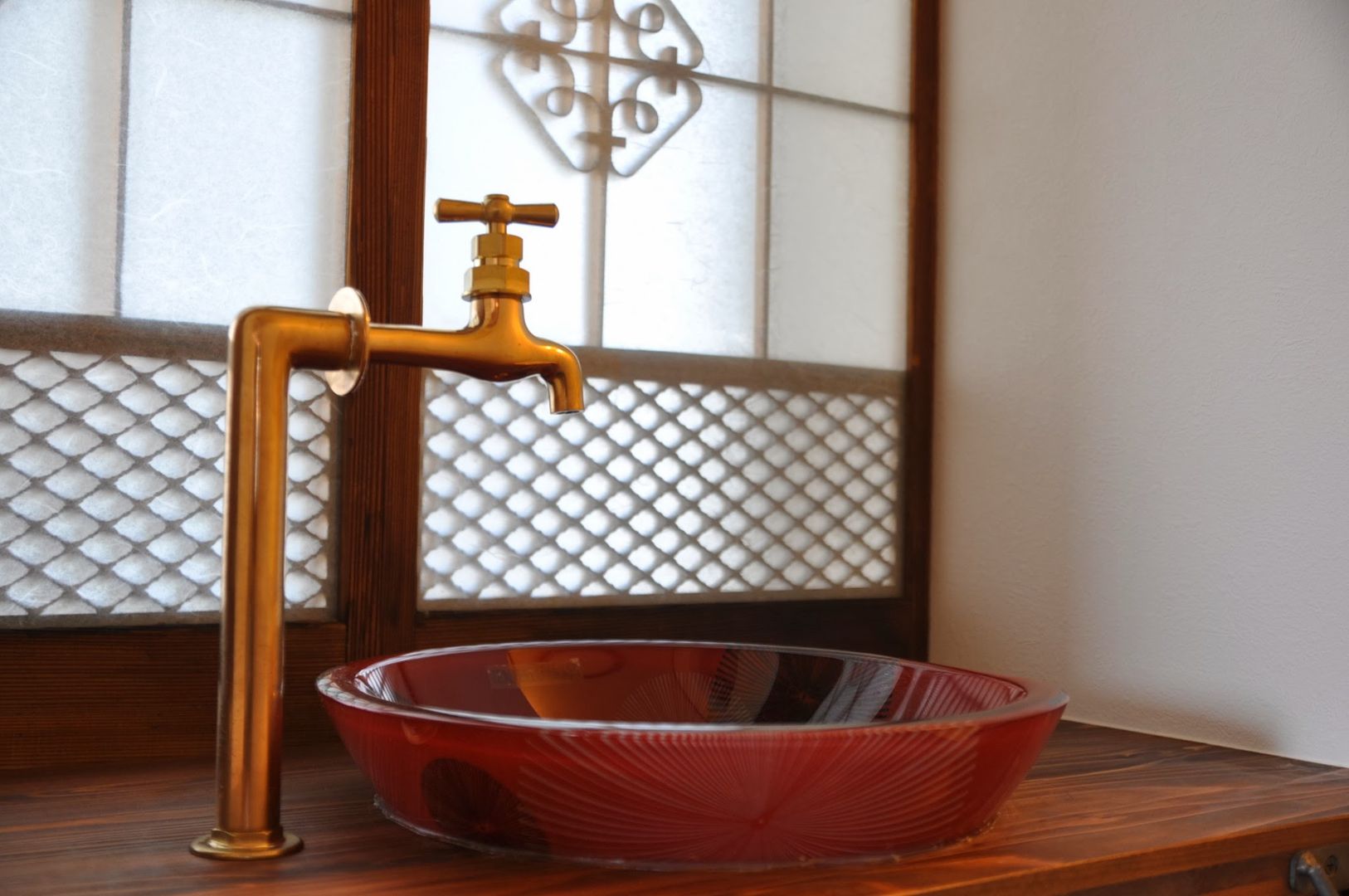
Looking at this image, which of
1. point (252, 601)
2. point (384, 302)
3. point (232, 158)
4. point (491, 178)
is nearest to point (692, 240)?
point (491, 178)

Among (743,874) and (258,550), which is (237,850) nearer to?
(258,550)

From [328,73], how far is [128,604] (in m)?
0.46

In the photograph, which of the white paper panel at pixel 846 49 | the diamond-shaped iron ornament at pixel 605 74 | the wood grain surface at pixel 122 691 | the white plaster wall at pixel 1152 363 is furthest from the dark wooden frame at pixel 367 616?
the white paper panel at pixel 846 49

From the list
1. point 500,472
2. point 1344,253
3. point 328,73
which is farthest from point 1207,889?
point 328,73

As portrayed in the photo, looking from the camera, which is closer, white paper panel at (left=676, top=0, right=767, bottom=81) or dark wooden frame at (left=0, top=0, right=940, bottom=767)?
dark wooden frame at (left=0, top=0, right=940, bottom=767)

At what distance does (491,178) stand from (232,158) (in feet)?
0.71

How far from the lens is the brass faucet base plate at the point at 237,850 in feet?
2.10

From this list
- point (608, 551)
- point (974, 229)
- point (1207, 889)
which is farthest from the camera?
point (974, 229)

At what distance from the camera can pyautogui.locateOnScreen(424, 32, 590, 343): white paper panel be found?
41.5 inches

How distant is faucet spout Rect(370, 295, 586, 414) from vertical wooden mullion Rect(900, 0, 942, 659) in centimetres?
60

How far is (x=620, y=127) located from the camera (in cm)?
115

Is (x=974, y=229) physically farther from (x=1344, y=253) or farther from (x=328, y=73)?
(x=328, y=73)

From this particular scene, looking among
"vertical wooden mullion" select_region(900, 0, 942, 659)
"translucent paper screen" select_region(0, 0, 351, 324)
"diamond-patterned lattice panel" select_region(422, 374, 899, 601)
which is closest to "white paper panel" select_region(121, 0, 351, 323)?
"translucent paper screen" select_region(0, 0, 351, 324)

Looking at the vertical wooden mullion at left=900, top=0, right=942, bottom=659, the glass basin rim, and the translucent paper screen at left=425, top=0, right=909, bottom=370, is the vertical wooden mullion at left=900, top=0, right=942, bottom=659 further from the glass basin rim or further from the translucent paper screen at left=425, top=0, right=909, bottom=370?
the glass basin rim
